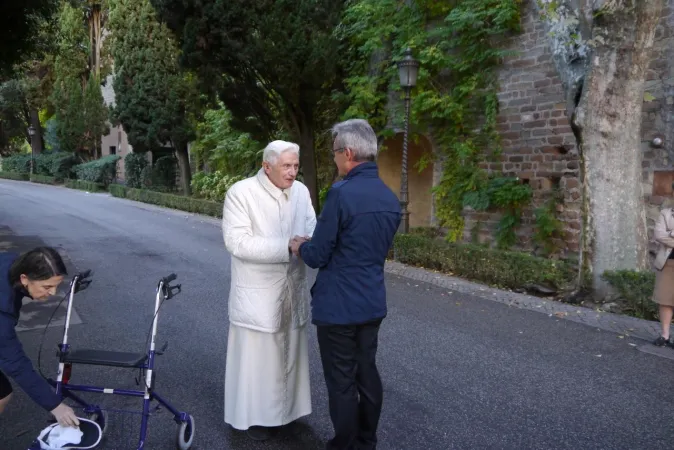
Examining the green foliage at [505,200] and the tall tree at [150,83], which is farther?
the tall tree at [150,83]

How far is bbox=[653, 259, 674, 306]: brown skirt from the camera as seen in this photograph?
5.42m

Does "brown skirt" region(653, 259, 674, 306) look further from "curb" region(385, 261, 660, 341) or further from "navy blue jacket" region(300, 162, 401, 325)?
"navy blue jacket" region(300, 162, 401, 325)

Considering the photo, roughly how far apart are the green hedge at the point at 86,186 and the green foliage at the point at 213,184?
10705 millimetres

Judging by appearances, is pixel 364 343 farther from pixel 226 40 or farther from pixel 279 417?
pixel 226 40

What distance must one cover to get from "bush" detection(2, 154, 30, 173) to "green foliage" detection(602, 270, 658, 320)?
134 ft

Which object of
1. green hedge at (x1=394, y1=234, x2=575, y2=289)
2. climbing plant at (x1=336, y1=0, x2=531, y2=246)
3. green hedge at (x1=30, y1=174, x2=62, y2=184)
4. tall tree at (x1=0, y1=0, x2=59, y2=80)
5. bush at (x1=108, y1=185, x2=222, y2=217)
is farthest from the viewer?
green hedge at (x1=30, y1=174, x2=62, y2=184)

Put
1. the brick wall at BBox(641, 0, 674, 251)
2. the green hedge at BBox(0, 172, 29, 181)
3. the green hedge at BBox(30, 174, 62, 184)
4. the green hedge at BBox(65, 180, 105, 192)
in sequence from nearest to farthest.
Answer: the brick wall at BBox(641, 0, 674, 251) → the green hedge at BBox(65, 180, 105, 192) → the green hedge at BBox(30, 174, 62, 184) → the green hedge at BBox(0, 172, 29, 181)

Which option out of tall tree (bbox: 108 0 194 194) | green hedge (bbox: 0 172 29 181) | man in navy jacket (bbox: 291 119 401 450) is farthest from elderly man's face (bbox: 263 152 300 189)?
green hedge (bbox: 0 172 29 181)

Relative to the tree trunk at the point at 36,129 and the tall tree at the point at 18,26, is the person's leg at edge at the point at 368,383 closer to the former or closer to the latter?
the tall tree at the point at 18,26

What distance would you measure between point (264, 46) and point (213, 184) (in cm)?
810

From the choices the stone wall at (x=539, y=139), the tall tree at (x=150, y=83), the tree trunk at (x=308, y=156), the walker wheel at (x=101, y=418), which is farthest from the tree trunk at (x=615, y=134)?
the tall tree at (x=150, y=83)

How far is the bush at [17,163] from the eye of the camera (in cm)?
4006

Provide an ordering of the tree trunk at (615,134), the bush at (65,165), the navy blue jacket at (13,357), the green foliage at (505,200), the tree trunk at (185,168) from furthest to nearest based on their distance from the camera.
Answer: the bush at (65,165), the tree trunk at (185,168), the green foliage at (505,200), the tree trunk at (615,134), the navy blue jacket at (13,357)

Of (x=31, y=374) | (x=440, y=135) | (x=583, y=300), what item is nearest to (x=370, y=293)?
(x=31, y=374)
